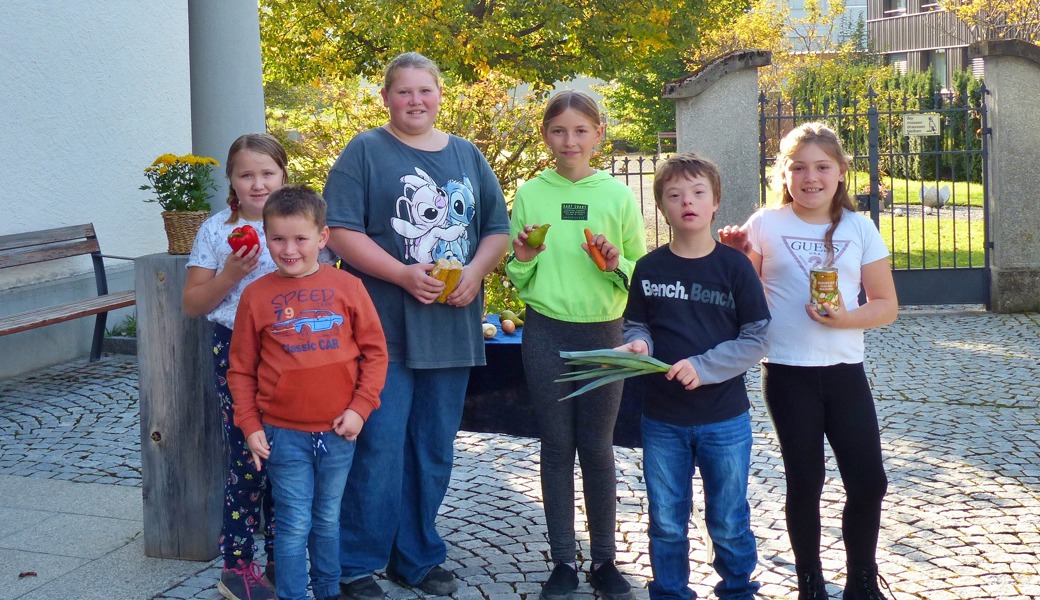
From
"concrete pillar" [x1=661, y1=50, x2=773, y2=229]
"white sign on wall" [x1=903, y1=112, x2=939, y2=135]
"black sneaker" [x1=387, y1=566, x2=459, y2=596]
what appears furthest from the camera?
"white sign on wall" [x1=903, y1=112, x2=939, y2=135]

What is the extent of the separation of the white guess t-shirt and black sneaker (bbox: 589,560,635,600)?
95 centimetres

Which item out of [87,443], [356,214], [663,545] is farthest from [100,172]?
[663,545]


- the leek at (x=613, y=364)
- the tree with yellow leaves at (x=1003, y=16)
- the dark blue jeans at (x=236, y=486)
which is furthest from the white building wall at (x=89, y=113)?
the tree with yellow leaves at (x=1003, y=16)

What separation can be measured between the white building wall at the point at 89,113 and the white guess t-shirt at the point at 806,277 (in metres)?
6.53

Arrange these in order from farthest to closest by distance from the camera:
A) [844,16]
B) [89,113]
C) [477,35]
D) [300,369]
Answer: [844,16], [477,35], [89,113], [300,369]

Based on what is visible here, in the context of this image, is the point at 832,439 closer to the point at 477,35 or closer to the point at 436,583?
the point at 436,583

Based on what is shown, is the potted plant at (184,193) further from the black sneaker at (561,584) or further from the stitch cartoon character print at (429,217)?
the black sneaker at (561,584)

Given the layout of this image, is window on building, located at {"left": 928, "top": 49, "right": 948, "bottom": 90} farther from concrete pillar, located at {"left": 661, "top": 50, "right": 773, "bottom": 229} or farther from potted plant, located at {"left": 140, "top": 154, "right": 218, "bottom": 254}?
potted plant, located at {"left": 140, "top": 154, "right": 218, "bottom": 254}

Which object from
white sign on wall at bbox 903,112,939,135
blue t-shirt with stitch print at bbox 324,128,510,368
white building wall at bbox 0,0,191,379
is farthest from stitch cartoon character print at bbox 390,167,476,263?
white sign on wall at bbox 903,112,939,135

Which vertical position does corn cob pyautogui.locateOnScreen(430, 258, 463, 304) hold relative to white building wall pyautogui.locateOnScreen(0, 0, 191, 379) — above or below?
below

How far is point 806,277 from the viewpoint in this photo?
136 inches

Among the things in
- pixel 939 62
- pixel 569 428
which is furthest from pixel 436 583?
pixel 939 62

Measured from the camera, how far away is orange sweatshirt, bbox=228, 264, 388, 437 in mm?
3391

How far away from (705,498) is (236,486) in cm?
162
